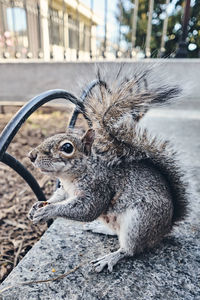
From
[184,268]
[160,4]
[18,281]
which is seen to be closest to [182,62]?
[160,4]

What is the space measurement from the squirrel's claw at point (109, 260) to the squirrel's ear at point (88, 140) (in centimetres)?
39

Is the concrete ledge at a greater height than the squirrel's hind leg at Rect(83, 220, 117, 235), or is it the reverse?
the squirrel's hind leg at Rect(83, 220, 117, 235)

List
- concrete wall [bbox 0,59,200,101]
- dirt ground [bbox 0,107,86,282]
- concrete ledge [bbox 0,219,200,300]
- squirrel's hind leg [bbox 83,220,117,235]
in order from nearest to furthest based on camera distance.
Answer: concrete ledge [bbox 0,219,200,300]
squirrel's hind leg [bbox 83,220,117,235]
dirt ground [bbox 0,107,86,282]
concrete wall [bbox 0,59,200,101]

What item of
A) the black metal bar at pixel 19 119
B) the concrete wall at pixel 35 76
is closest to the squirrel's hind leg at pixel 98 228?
the black metal bar at pixel 19 119

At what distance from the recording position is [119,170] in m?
0.97

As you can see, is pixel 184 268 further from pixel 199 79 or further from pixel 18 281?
pixel 199 79

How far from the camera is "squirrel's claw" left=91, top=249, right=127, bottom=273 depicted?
0.95 m

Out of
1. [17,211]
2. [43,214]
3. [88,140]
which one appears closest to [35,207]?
[43,214]

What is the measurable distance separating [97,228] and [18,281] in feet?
1.33

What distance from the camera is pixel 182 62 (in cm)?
320

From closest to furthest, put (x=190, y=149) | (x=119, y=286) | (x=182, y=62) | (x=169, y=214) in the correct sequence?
(x=119, y=286) < (x=169, y=214) < (x=190, y=149) < (x=182, y=62)

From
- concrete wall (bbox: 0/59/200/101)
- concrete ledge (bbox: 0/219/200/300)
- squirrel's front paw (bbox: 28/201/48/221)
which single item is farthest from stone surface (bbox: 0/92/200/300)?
concrete wall (bbox: 0/59/200/101)

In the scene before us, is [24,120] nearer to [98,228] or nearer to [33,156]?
[33,156]

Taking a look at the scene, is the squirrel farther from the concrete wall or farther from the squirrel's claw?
the concrete wall
